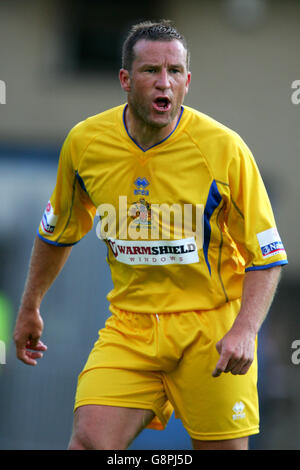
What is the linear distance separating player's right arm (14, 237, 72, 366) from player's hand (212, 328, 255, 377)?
1.14 metres

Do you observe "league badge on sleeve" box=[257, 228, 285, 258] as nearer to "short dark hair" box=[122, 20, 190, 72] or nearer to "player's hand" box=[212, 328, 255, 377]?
"player's hand" box=[212, 328, 255, 377]

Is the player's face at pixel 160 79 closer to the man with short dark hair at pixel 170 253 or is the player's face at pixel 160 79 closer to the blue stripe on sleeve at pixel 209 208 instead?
the man with short dark hair at pixel 170 253

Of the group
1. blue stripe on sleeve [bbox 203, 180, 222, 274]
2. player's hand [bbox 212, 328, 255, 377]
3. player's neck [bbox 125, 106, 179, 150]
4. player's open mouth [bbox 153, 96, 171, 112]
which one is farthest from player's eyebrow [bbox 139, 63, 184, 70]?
player's hand [bbox 212, 328, 255, 377]

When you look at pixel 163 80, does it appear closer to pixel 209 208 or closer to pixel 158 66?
pixel 158 66

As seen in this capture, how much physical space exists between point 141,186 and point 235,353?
941 millimetres

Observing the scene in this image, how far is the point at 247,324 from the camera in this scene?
3.75 meters

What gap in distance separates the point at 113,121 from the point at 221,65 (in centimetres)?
647

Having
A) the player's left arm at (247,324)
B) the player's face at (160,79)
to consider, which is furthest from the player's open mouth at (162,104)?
the player's left arm at (247,324)

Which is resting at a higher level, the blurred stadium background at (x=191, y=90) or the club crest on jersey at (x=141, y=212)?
the club crest on jersey at (x=141, y=212)

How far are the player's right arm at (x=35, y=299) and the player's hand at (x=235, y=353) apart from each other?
1.14 meters

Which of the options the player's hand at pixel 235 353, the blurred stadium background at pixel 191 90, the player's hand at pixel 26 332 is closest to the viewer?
the player's hand at pixel 235 353

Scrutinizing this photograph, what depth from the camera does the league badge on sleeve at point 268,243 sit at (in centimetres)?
387

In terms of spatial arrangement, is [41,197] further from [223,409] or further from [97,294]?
[223,409]
